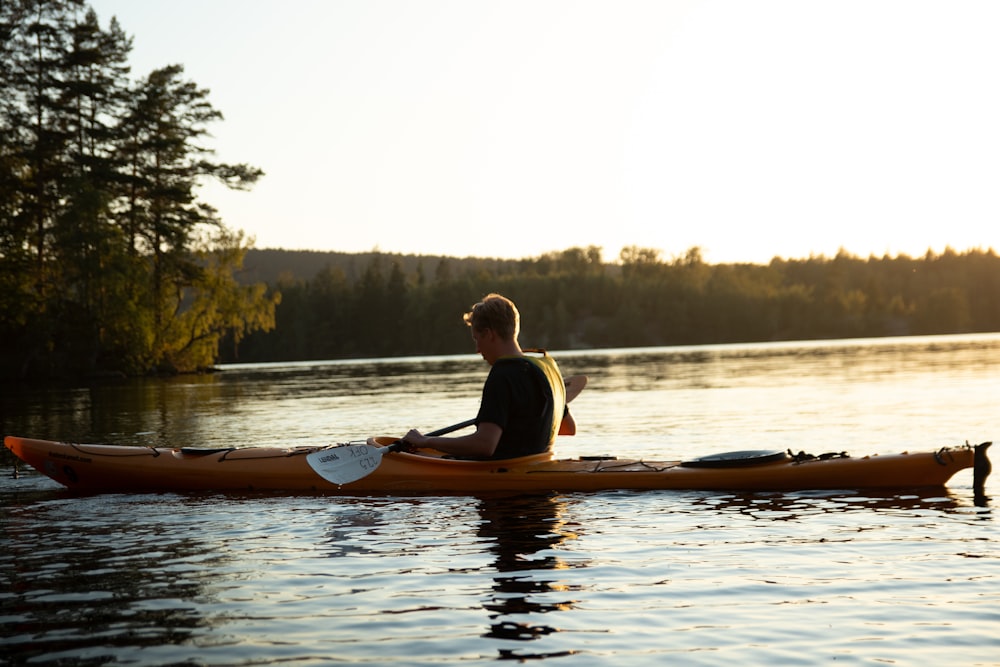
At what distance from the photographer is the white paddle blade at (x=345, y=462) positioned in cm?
903

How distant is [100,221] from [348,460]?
35.8 metres

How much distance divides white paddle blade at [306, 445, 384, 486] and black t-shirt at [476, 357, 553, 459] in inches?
42.8

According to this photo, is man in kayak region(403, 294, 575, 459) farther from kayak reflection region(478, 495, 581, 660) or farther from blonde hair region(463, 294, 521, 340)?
kayak reflection region(478, 495, 581, 660)

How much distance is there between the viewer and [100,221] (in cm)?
4144

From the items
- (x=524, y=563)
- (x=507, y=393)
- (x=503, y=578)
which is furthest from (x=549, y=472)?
(x=503, y=578)

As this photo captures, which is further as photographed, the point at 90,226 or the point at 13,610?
the point at 90,226

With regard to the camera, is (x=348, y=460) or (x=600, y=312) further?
(x=600, y=312)

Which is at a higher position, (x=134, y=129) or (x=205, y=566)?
(x=134, y=129)

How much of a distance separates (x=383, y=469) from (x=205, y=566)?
2983 mm

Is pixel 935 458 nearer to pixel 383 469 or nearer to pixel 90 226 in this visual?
pixel 383 469

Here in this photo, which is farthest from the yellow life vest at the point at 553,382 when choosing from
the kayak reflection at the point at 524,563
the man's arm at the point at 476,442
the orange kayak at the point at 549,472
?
the kayak reflection at the point at 524,563

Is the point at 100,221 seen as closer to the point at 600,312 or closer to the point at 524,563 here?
the point at 524,563

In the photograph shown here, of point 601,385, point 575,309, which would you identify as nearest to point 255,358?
point 575,309

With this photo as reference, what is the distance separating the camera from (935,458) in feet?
28.3
